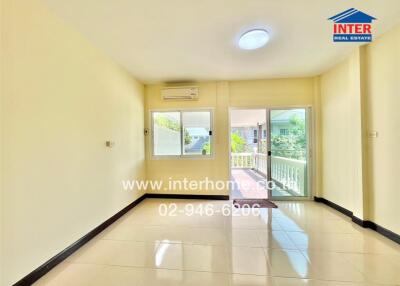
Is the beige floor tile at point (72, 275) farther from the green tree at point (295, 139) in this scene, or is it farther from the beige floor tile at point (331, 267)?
the green tree at point (295, 139)

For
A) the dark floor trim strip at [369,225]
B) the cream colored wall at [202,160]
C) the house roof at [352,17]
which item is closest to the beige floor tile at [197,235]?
the cream colored wall at [202,160]

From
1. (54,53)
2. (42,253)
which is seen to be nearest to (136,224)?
(42,253)

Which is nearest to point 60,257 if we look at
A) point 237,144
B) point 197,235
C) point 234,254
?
point 197,235

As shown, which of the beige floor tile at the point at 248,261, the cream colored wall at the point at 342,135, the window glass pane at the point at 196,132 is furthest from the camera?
the window glass pane at the point at 196,132

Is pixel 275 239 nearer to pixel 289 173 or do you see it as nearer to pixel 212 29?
pixel 289 173

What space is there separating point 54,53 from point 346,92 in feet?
13.4

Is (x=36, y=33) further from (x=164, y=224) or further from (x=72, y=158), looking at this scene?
(x=164, y=224)

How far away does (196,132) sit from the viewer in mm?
4332

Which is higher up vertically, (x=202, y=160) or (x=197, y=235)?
(x=202, y=160)

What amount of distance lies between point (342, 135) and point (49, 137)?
4158 millimetres

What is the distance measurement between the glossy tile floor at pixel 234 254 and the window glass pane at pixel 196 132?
5.09ft

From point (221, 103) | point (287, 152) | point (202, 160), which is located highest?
point (221, 103)

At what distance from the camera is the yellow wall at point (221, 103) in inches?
159

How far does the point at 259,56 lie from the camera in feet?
9.73
